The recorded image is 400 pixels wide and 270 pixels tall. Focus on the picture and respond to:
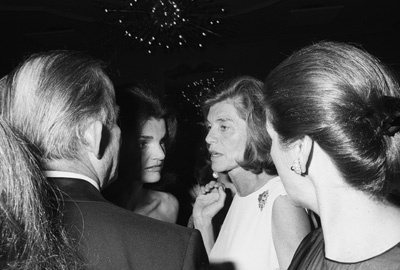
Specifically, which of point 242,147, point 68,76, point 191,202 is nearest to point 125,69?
point 191,202

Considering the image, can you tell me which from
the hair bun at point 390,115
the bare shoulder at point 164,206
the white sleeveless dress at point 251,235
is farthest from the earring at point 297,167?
the bare shoulder at point 164,206

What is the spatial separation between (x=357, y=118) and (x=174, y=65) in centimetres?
756

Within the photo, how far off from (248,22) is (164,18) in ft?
10.1

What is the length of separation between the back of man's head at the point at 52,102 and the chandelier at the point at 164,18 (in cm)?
332

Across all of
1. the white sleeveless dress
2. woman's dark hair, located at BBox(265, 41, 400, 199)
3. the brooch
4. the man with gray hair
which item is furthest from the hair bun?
the brooch

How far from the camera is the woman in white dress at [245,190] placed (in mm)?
2062

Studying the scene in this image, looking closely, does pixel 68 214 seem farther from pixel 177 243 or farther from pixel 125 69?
pixel 125 69

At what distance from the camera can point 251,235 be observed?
219 centimetres

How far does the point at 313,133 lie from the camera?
1.24 m

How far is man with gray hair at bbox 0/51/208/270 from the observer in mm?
1166

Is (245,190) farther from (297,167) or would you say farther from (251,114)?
(297,167)

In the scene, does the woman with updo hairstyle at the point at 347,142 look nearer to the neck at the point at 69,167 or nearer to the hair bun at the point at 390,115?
the hair bun at the point at 390,115

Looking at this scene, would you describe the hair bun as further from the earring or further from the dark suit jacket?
the dark suit jacket

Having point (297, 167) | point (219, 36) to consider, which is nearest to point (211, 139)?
point (297, 167)
